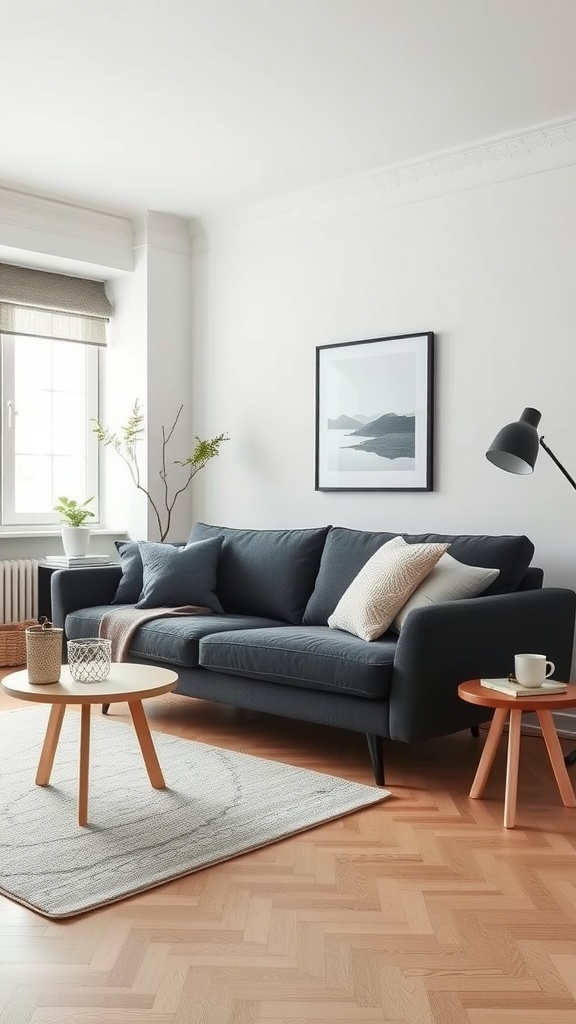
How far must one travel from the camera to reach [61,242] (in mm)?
5887

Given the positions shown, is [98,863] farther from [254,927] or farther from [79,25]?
[79,25]

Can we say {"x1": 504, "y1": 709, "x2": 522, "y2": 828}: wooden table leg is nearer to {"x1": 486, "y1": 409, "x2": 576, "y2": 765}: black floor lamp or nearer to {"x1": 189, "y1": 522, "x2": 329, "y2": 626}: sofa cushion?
{"x1": 486, "y1": 409, "x2": 576, "y2": 765}: black floor lamp

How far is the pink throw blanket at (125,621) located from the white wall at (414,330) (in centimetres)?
116

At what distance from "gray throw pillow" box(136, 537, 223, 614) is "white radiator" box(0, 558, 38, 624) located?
1.18 m

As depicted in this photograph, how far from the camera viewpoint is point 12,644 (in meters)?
5.79

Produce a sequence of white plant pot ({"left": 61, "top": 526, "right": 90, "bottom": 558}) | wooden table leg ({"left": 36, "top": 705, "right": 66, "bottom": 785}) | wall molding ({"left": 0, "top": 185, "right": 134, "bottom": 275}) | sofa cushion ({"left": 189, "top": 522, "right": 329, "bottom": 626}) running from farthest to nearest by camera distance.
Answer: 1. white plant pot ({"left": 61, "top": 526, "right": 90, "bottom": 558})
2. wall molding ({"left": 0, "top": 185, "right": 134, "bottom": 275})
3. sofa cushion ({"left": 189, "top": 522, "right": 329, "bottom": 626})
4. wooden table leg ({"left": 36, "top": 705, "right": 66, "bottom": 785})

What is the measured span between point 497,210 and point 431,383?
0.88m

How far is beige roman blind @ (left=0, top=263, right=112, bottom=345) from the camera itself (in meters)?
6.05

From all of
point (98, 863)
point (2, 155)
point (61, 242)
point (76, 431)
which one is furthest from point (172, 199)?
point (98, 863)

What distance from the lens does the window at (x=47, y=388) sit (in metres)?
6.14

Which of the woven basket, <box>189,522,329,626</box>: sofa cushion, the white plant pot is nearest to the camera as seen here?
<box>189,522,329,626</box>: sofa cushion

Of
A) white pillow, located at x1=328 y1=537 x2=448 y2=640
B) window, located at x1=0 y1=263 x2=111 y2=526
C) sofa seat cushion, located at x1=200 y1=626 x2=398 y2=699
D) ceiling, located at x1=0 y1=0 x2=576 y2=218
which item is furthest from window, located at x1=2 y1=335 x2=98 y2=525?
white pillow, located at x1=328 y1=537 x2=448 y2=640

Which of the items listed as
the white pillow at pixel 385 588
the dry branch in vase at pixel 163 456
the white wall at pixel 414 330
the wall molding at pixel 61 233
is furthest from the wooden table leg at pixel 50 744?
the wall molding at pixel 61 233

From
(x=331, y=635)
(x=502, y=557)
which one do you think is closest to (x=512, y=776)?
(x=331, y=635)
